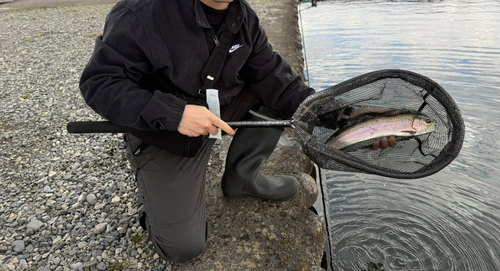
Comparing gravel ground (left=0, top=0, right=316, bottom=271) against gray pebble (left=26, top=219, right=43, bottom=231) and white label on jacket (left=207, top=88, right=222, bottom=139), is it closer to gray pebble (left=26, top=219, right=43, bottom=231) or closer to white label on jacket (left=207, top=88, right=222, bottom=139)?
gray pebble (left=26, top=219, right=43, bottom=231)

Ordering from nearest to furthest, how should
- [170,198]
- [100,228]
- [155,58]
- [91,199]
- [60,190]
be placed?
1. [155,58]
2. [170,198]
3. [100,228]
4. [91,199]
5. [60,190]

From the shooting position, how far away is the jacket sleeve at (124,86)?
6.90 ft

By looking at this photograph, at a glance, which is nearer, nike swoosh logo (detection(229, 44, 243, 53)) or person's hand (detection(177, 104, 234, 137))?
person's hand (detection(177, 104, 234, 137))

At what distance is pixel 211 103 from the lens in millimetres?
2395

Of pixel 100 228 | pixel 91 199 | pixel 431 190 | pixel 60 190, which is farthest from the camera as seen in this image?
pixel 431 190

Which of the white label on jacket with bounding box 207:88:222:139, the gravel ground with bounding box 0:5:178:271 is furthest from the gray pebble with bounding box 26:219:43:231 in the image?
the white label on jacket with bounding box 207:88:222:139

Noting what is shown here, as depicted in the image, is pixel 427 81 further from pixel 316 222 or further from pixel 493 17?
pixel 493 17

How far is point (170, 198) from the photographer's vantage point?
2539 millimetres

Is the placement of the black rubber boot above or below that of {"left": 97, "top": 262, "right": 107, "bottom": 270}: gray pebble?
above

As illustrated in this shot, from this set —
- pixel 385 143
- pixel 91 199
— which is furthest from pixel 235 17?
pixel 91 199

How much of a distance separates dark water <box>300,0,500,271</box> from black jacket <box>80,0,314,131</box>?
1.88 meters

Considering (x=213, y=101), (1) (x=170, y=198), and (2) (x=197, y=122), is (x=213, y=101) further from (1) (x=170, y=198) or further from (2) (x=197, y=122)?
(1) (x=170, y=198)

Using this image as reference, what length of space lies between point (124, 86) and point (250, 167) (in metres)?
1.18

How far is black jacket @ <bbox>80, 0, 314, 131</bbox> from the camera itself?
2.12 metres
